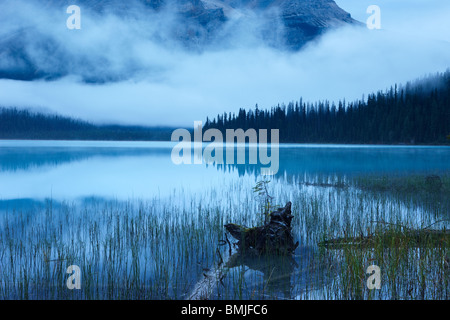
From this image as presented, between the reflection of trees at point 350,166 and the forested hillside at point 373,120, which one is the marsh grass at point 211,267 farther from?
the forested hillside at point 373,120

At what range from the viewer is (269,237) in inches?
291

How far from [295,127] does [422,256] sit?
11379 centimetres

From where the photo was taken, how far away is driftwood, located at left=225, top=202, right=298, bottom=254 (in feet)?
24.2

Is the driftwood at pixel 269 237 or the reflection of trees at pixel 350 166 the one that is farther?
the reflection of trees at pixel 350 166

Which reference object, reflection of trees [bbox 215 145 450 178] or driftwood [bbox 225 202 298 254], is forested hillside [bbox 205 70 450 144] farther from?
driftwood [bbox 225 202 298 254]

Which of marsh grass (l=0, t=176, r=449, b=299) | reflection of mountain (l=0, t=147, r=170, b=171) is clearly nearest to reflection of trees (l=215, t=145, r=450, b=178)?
marsh grass (l=0, t=176, r=449, b=299)

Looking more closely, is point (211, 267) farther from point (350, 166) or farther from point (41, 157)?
point (41, 157)

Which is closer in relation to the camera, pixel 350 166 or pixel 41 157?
pixel 350 166

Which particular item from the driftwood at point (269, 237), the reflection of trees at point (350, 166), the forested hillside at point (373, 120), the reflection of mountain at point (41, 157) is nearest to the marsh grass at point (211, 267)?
the driftwood at point (269, 237)

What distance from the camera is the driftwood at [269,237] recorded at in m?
7.36

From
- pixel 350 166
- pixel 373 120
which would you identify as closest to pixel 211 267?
pixel 350 166

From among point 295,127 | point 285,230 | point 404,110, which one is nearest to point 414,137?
point 404,110

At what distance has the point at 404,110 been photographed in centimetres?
8938
